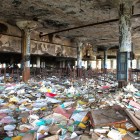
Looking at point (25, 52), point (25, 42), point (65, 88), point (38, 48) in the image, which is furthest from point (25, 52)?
point (65, 88)

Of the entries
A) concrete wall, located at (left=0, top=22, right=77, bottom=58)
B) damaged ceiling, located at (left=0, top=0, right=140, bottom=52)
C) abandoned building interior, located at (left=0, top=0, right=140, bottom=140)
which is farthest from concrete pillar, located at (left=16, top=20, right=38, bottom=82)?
concrete wall, located at (left=0, top=22, right=77, bottom=58)

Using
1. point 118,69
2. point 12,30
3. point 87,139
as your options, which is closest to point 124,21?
point 118,69

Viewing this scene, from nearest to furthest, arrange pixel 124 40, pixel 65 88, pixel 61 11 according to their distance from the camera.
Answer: pixel 124 40 < pixel 65 88 < pixel 61 11

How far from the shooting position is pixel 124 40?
6801mm

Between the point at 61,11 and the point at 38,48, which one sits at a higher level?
the point at 61,11

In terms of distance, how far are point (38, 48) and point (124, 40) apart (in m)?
6.91

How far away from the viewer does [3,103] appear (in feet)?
16.9

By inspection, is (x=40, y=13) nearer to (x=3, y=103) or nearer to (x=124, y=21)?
(x=124, y=21)

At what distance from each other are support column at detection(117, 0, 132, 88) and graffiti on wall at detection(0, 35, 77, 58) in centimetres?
643

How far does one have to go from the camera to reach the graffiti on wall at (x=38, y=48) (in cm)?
1051

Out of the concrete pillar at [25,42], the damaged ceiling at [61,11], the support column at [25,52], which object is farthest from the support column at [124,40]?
the support column at [25,52]

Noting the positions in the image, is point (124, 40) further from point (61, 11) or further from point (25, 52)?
point (25, 52)

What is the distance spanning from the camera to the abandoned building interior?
3.19m

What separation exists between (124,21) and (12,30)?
21.4ft
